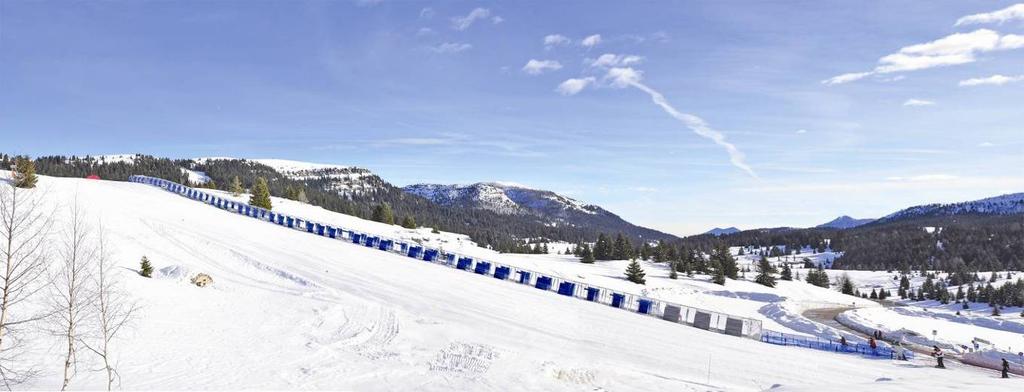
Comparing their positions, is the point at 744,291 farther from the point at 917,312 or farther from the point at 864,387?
the point at 864,387

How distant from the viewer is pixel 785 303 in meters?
58.0

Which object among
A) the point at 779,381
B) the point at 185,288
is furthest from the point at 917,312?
the point at 185,288

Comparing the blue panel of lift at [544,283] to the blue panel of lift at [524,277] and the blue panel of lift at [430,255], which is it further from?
the blue panel of lift at [430,255]

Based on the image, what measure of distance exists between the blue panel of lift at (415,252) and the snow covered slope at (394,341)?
6.33m

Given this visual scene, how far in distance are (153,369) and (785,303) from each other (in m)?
57.9

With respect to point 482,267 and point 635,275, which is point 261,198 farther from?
point 635,275

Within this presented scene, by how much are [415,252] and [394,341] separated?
24.4 metres

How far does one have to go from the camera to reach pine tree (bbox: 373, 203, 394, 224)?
9969 cm

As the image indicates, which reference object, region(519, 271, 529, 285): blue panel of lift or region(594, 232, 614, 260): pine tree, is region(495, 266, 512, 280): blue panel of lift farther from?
region(594, 232, 614, 260): pine tree

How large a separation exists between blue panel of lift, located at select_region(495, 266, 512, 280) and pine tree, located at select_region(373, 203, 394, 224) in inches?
2419

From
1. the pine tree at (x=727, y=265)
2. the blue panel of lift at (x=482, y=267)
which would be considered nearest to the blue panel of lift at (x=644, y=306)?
the blue panel of lift at (x=482, y=267)

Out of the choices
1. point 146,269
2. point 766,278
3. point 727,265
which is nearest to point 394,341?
point 146,269

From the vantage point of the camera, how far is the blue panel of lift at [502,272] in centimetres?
4138

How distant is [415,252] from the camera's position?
47000 millimetres
